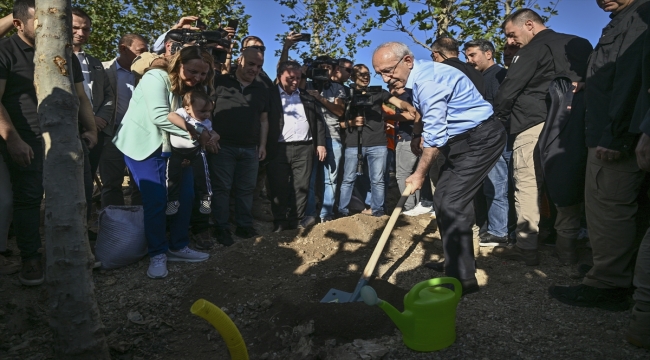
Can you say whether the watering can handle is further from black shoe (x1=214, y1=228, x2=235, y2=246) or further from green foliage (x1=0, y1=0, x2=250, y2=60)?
green foliage (x1=0, y1=0, x2=250, y2=60)

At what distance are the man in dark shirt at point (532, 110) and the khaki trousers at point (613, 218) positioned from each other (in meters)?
0.92

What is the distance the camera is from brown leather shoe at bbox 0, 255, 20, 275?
3577 mm

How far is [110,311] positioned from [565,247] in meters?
3.71

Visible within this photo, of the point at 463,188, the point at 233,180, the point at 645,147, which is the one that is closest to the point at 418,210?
the point at 233,180

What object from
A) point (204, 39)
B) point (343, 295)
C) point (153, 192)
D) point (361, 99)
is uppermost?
point (204, 39)

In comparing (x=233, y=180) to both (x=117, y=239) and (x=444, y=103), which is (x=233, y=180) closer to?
(x=117, y=239)

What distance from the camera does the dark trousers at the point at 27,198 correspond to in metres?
3.42

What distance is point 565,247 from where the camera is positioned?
13.9 feet

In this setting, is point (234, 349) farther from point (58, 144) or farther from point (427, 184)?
point (427, 184)

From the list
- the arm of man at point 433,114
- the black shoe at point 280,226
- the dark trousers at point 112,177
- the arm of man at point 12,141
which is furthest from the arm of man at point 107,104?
the arm of man at point 433,114

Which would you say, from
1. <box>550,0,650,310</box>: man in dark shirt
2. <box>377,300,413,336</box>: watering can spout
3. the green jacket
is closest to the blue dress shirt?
<box>550,0,650,310</box>: man in dark shirt

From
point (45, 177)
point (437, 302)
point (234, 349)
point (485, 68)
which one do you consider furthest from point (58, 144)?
point (485, 68)

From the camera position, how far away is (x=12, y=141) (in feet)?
10.7

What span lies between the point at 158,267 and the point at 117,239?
439mm
